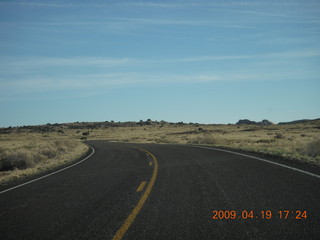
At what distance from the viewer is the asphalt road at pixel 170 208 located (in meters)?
5.16

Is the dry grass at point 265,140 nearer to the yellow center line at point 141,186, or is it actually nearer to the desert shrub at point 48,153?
the yellow center line at point 141,186

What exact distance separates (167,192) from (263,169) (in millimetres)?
4826

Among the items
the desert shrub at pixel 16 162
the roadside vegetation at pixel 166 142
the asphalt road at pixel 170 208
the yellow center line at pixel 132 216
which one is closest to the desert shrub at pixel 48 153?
the roadside vegetation at pixel 166 142

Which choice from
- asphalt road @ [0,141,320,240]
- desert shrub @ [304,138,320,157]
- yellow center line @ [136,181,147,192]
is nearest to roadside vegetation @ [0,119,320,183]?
desert shrub @ [304,138,320,157]

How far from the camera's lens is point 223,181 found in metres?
9.45

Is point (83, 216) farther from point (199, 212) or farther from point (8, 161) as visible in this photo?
point (8, 161)

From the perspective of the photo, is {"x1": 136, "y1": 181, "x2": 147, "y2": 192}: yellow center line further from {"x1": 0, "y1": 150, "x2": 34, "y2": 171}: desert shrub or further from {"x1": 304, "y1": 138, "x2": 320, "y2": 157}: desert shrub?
{"x1": 0, "y1": 150, "x2": 34, "y2": 171}: desert shrub

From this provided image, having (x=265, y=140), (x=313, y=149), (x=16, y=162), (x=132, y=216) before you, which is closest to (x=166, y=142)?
(x=265, y=140)

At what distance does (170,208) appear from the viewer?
660 centimetres

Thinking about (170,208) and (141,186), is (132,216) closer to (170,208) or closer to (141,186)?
(170,208)
